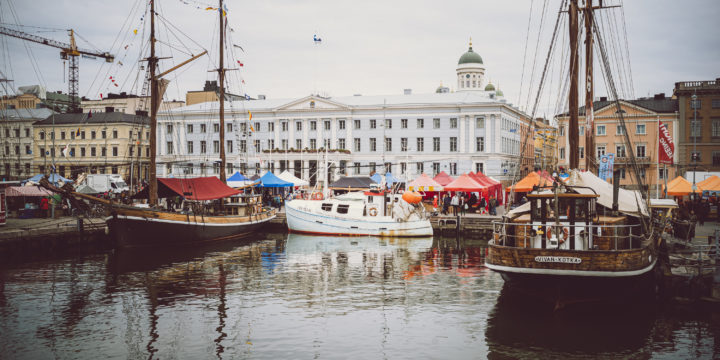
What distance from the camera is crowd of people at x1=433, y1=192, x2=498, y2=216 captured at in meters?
50.0

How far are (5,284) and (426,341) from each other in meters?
20.8

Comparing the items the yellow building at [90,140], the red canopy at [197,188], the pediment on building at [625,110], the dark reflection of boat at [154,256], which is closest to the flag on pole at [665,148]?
the dark reflection of boat at [154,256]

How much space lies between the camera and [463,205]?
165ft

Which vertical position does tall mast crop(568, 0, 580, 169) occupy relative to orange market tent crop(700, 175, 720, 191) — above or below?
above

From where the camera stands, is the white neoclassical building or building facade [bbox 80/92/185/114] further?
building facade [bbox 80/92/185/114]

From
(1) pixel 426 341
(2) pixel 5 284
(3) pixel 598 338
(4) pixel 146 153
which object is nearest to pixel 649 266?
(3) pixel 598 338

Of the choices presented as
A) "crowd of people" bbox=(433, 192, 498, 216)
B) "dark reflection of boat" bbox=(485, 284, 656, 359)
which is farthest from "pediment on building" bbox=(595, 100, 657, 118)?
"dark reflection of boat" bbox=(485, 284, 656, 359)

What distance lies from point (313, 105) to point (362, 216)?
51.9m

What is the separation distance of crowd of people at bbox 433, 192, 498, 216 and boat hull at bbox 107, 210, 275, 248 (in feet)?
61.5

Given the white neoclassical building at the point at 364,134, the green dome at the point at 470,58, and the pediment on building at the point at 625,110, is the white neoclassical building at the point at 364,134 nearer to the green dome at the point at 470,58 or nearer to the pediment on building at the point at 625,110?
the pediment on building at the point at 625,110

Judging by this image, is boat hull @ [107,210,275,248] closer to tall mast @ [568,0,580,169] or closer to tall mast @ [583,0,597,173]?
tall mast @ [568,0,580,169]

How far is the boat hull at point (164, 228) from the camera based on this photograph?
37.2 m

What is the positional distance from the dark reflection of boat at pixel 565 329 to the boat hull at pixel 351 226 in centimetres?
2195

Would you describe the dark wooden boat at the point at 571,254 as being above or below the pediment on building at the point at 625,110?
below
